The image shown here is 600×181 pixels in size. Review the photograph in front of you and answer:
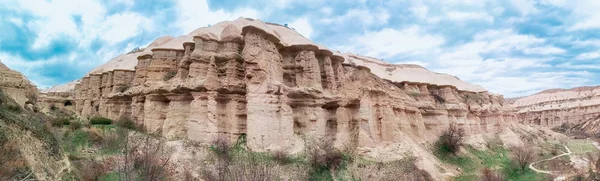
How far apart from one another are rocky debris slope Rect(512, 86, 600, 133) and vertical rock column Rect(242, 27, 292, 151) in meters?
78.5

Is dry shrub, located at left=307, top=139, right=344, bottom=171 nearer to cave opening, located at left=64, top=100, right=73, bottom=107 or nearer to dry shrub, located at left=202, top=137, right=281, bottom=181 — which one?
dry shrub, located at left=202, top=137, right=281, bottom=181

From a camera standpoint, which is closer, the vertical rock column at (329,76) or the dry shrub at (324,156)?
the dry shrub at (324,156)

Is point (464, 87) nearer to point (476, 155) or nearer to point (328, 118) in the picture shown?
point (476, 155)

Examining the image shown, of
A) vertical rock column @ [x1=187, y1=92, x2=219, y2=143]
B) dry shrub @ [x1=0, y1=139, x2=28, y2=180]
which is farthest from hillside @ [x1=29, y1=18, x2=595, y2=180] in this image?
dry shrub @ [x1=0, y1=139, x2=28, y2=180]

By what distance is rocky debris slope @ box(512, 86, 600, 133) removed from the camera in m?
85.4

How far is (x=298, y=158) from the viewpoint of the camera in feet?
71.8

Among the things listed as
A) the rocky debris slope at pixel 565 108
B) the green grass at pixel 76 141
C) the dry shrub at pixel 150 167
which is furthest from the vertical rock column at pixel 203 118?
the rocky debris slope at pixel 565 108

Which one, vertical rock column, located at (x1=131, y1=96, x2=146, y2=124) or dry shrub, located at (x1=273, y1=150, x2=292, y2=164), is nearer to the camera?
dry shrub, located at (x1=273, y1=150, x2=292, y2=164)

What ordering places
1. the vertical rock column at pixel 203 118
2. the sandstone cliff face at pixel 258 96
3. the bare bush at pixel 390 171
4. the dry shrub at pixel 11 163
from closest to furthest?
the dry shrub at pixel 11 163 < the vertical rock column at pixel 203 118 < the sandstone cliff face at pixel 258 96 < the bare bush at pixel 390 171

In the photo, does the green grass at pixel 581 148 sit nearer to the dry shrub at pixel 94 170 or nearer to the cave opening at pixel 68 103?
the dry shrub at pixel 94 170

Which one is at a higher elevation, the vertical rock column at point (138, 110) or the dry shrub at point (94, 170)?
the vertical rock column at point (138, 110)

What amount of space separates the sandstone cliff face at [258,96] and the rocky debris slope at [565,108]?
7064cm

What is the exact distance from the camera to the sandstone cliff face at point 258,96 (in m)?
21.5

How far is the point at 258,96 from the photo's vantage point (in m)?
21.6
